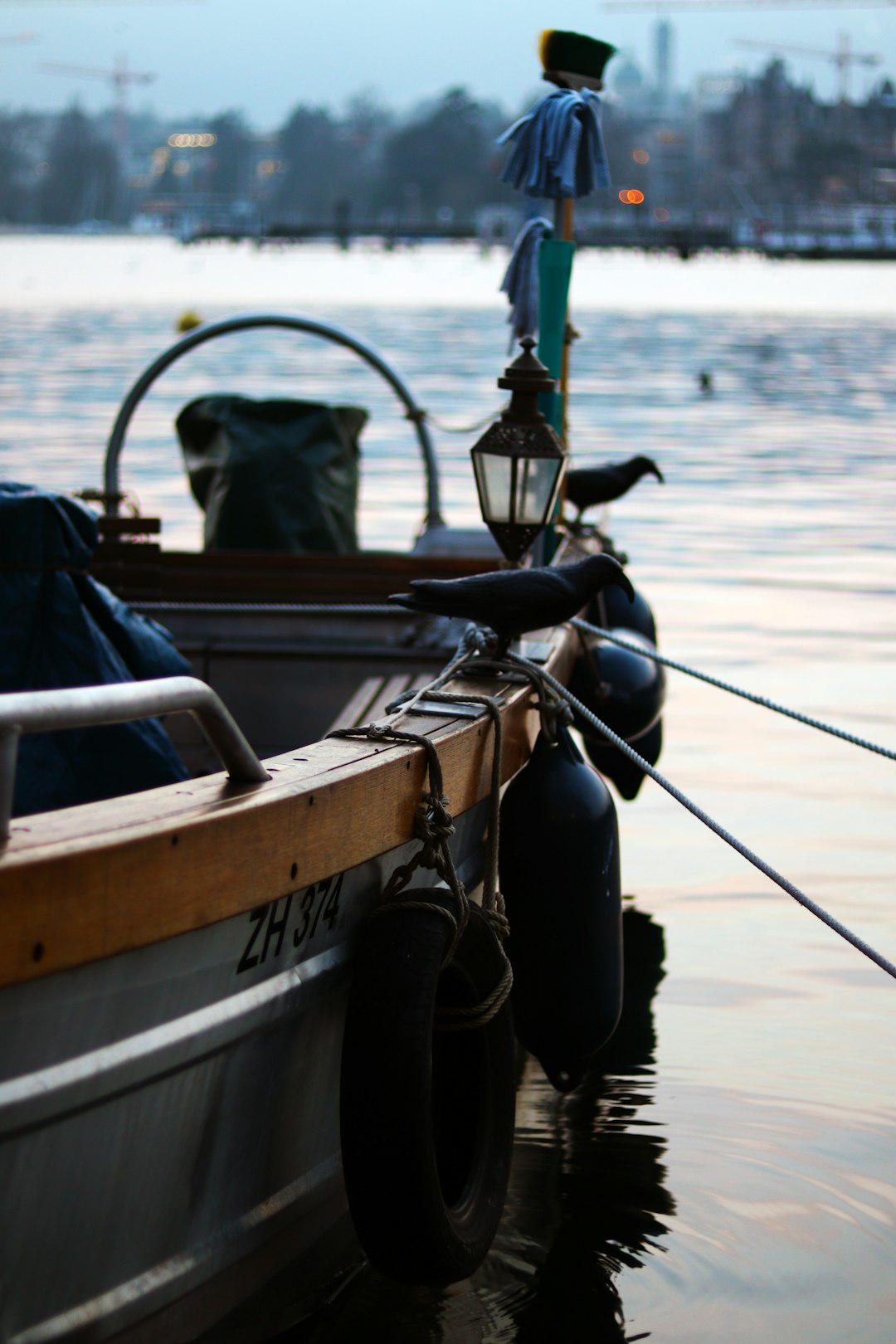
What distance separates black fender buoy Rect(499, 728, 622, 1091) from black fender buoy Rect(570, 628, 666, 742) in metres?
2.43

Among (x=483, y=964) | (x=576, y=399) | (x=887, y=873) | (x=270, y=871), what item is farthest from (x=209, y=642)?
(x=576, y=399)

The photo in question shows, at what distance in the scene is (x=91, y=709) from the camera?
113 inches

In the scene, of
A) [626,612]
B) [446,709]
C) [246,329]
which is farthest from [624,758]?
[446,709]

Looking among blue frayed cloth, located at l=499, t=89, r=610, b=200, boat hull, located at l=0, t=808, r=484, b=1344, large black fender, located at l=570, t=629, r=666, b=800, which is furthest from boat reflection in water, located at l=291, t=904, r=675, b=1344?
blue frayed cloth, located at l=499, t=89, r=610, b=200

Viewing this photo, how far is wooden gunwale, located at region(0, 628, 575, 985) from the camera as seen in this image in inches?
110

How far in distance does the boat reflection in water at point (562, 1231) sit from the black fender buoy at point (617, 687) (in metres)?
1.49

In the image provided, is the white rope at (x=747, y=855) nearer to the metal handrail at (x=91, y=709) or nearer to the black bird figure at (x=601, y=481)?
the metal handrail at (x=91, y=709)

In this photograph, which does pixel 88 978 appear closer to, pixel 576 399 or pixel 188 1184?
pixel 188 1184

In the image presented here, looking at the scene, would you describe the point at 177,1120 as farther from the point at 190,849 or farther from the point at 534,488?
the point at 534,488

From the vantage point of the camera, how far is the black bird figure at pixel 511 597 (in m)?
4.73

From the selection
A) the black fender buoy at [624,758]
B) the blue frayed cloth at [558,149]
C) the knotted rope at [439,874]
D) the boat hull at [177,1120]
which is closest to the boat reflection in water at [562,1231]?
the boat hull at [177,1120]

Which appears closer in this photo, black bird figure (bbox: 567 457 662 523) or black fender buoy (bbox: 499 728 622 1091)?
black fender buoy (bbox: 499 728 622 1091)

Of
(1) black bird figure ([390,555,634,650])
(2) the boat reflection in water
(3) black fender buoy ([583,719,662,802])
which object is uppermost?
(1) black bird figure ([390,555,634,650])

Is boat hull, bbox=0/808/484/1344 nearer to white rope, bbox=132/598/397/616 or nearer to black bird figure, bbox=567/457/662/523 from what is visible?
white rope, bbox=132/598/397/616
